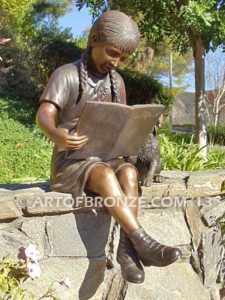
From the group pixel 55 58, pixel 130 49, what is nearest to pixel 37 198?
pixel 130 49

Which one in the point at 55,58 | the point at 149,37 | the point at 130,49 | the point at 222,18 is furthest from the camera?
the point at 55,58

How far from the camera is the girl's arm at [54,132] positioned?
2506 millimetres

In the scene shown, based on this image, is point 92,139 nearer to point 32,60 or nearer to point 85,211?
point 85,211

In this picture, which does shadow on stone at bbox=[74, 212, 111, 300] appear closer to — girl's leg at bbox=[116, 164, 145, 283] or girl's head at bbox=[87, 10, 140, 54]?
girl's leg at bbox=[116, 164, 145, 283]

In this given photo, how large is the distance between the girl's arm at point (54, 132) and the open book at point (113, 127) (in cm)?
6

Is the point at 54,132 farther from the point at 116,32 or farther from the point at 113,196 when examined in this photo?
the point at 116,32

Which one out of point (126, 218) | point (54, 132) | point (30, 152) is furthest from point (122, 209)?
point (30, 152)

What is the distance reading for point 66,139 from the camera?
250 centimetres

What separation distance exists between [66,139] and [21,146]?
4587mm

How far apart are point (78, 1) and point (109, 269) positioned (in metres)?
5.13

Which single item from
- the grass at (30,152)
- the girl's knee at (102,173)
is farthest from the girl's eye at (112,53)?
the grass at (30,152)

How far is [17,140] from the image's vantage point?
23.8 feet

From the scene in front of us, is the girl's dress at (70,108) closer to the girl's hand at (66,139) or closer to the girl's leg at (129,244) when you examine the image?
the girl's leg at (129,244)

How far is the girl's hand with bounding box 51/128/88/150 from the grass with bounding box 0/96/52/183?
2530mm
